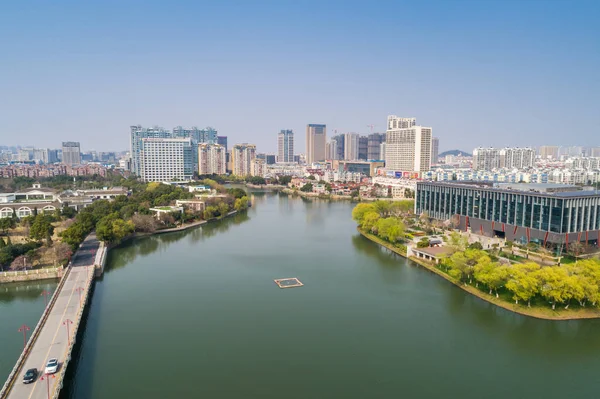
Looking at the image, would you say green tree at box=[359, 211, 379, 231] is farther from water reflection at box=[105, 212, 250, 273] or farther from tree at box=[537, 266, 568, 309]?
tree at box=[537, 266, 568, 309]

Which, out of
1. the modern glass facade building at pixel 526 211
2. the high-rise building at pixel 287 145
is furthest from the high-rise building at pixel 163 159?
the high-rise building at pixel 287 145

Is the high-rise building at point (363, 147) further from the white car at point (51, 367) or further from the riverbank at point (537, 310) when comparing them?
the white car at point (51, 367)

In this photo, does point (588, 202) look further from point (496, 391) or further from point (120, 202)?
point (120, 202)

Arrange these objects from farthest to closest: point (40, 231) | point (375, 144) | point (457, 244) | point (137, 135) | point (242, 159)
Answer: point (375, 144) → point (242, 159) → point (137, 135) → point (40, 231) → point (457, 244)

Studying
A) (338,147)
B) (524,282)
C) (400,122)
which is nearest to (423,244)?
(524,282)

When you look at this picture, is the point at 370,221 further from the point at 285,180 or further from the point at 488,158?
the point at 488,158

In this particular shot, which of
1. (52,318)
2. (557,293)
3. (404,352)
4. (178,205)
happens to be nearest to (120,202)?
(178,205)

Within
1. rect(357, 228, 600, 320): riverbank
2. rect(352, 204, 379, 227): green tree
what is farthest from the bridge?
rect(352, 204, 379, 227): green tree
